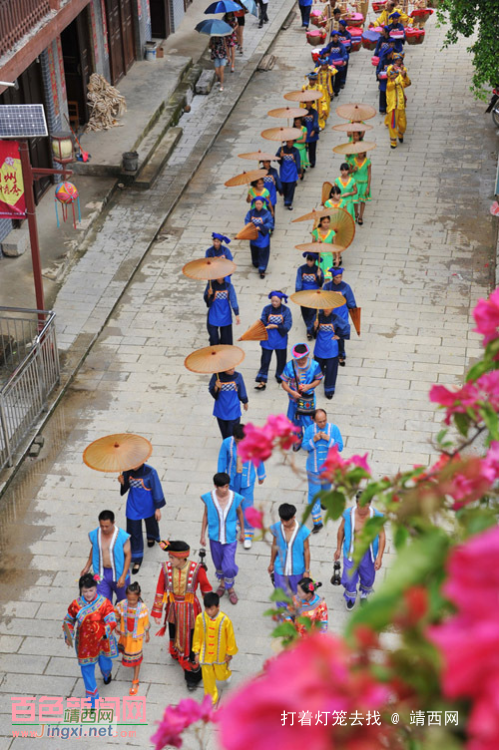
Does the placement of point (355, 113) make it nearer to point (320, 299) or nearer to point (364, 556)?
point (320, 299)

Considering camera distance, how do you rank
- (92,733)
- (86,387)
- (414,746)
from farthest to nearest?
(86,387) → (92,733) → (414,746)

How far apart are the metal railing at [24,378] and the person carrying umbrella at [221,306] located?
200 centimetres

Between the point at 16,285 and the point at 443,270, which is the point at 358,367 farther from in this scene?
the point at 16,285

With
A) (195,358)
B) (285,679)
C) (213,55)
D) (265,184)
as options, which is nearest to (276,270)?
(265,184)

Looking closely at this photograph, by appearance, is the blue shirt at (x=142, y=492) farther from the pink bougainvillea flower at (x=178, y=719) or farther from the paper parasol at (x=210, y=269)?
the pink bougainvillea flower at (x=178, y=719)

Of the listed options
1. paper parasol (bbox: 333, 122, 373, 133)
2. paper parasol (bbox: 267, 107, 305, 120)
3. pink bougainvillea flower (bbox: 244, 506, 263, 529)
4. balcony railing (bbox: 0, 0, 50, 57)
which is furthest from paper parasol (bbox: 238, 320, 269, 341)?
pink bougainvillea flower (bbox: 244, 506, 263, 529)

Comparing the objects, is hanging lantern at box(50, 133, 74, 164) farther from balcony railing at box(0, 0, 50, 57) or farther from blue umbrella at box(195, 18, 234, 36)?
blue umbrella at box(195, 18, 234, 36)

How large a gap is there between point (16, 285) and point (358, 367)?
549 centimetres

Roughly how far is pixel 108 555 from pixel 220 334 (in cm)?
516

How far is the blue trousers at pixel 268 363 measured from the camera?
12422 millimetres

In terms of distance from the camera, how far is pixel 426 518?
259 cm

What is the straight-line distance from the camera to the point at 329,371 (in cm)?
1223

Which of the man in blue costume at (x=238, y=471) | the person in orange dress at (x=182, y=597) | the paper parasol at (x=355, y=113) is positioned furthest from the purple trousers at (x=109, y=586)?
the paper parasol at (x=355, y=113)

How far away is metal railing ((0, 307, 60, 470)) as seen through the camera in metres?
11.3
